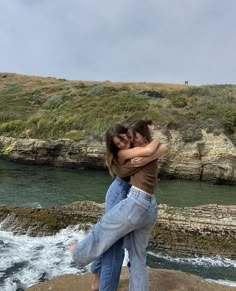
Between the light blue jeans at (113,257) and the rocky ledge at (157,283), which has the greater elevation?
the light blue jeans at (113,257)

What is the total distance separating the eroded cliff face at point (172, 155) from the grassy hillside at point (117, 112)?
102cm

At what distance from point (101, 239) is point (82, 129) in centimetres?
3240

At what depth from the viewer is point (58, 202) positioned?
21.5 metres

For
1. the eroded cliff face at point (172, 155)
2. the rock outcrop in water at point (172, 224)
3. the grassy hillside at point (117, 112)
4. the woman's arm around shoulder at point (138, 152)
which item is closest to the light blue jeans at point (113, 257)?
the woman's arm around shoulder at point (138, 152)

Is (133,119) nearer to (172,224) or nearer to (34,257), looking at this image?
(172,224)

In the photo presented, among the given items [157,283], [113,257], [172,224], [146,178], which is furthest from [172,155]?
[146,178]

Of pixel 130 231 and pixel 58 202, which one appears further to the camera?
pixel 58 202

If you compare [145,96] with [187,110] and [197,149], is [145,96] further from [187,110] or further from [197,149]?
[197,149]

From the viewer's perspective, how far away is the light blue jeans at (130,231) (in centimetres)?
488

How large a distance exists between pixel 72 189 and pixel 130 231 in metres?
20.5

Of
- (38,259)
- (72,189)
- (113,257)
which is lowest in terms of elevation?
(72,189)

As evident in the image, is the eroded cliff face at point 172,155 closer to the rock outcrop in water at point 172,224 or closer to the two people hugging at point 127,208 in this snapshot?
the rock outcrop in water at point 172,224

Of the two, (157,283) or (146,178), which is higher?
(146,178)

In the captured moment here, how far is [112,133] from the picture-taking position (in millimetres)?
5043
